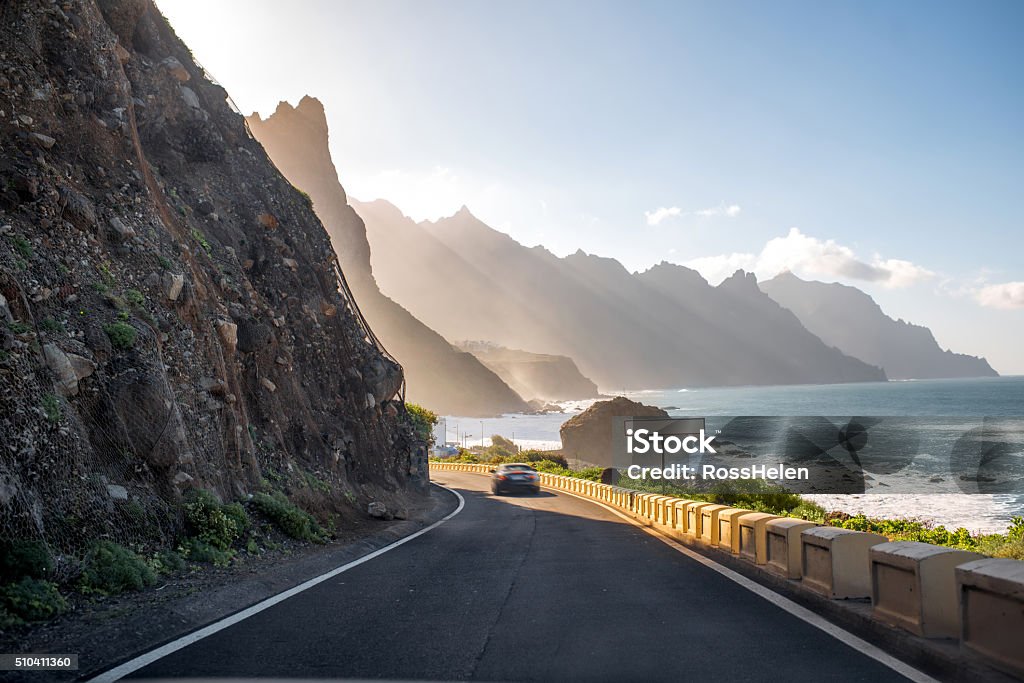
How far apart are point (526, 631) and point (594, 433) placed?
79.1 m

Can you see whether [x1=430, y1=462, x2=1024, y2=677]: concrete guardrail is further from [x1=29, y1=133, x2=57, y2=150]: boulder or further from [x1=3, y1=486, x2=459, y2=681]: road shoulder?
[x1=29, y1=133, x2=57, y2=150]: boulder

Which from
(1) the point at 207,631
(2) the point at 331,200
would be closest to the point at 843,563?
(1) the point at 207,631

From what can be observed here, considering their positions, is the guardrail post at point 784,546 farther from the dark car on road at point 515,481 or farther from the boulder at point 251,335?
the dark car on road at point 515,481

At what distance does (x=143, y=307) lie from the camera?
1180 cm

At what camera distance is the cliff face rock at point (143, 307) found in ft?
28.2

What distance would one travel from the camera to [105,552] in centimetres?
794

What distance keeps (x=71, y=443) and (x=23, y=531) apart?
1582 millimetres

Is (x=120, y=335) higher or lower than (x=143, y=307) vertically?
lower

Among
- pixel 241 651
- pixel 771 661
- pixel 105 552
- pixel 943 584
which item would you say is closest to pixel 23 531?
pixel 105 552

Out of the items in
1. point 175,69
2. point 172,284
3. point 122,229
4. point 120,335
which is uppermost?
point 175,69

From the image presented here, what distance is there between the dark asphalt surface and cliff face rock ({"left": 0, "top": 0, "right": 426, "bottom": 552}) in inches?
109

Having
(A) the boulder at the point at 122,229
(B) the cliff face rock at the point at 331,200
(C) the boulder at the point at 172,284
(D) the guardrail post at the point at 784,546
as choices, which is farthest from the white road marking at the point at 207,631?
(B) the cliff face rock at the point at 331,200

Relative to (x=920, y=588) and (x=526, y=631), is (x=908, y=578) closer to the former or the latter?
(x=920, y=588)

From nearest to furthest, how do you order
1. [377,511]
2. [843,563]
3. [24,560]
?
1. [24,560]
2. [843,563]
3. [377,511]
